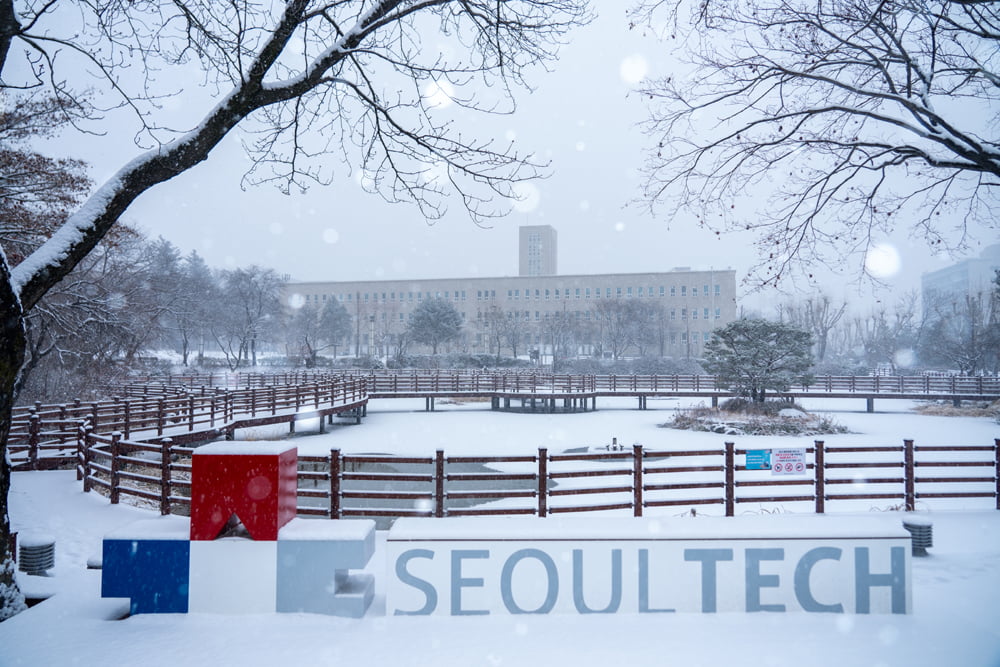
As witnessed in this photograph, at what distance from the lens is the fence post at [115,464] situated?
9.96 meters

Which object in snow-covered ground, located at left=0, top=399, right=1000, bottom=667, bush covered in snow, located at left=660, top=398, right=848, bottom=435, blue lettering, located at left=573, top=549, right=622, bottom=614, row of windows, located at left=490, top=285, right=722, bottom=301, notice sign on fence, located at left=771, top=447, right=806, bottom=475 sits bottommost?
bush covered in snow, located at left=660, top=398, right=848, bottom=435

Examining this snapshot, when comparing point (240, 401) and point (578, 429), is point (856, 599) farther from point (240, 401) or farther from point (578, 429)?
point (240, 401)

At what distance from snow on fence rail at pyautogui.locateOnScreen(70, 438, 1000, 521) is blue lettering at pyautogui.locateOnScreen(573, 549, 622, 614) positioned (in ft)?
7.60

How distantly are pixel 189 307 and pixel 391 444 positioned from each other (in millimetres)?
37700

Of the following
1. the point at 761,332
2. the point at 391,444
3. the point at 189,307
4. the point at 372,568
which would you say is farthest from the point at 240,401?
the point at 189,307

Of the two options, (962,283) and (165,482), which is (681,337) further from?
(165,482)

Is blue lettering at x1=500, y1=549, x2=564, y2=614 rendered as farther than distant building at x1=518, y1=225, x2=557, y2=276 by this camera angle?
No

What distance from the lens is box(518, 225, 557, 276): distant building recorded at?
16052cm

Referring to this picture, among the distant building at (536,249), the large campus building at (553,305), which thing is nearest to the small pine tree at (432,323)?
the large campus building at (553,305)

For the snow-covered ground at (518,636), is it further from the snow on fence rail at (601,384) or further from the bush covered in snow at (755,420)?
the snow on fence rail at (601,384)

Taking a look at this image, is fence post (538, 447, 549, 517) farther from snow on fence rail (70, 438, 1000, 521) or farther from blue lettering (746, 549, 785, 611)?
blue lettering (746, 549, 785, 611)

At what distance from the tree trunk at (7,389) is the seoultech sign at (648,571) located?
11.3ft

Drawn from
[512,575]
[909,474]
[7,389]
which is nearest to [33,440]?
[7,389]

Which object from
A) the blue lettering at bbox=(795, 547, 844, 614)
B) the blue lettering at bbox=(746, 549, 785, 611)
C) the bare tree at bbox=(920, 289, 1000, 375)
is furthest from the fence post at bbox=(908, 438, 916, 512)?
the bare tree at bbox=(920, 289, 1000, 375)
